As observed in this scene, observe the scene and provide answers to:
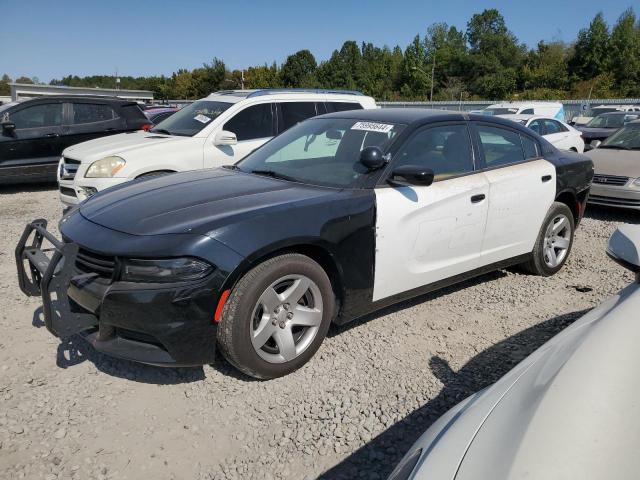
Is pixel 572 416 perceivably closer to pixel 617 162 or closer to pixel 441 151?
pixel 441 151

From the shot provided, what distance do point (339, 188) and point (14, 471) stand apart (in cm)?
235

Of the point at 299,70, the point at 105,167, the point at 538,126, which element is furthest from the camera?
the point at 299,70

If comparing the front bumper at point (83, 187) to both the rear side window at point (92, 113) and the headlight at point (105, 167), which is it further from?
the rear side window at point (92, 113)

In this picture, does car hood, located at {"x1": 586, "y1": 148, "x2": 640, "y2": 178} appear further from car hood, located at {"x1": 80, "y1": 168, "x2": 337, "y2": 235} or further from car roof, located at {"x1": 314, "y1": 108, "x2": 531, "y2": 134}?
car hood, located at {"x1": 80, "y1": 168, "x2": 337, "y2": 235}

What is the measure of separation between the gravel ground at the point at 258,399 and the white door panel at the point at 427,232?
454mm

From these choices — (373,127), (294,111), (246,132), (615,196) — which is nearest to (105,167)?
(246,132)

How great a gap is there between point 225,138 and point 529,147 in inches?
142

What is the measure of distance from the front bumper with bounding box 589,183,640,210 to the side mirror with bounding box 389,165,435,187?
5314mm

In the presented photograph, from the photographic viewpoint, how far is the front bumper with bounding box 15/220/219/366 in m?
2.57

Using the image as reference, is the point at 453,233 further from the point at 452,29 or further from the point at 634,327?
the point at 452,29

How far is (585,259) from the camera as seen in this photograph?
5469 millimetres

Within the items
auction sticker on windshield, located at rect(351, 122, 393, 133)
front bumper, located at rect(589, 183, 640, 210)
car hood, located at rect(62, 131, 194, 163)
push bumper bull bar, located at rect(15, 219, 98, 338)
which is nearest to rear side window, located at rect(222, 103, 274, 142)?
car hood, located at rect(62, 131, 194, 163)

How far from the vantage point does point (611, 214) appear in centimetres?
786

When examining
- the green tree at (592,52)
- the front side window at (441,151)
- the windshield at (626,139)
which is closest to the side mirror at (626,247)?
the front side window at (441,151)
